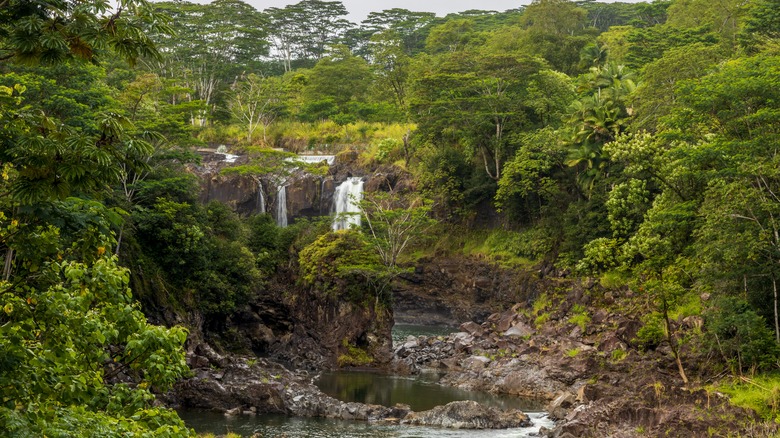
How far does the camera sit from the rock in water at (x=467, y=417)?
25297 millimetres

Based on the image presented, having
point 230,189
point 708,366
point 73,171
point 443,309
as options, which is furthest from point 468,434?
point 230,189

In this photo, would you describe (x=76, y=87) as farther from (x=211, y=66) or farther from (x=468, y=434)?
(x=211, y=66)

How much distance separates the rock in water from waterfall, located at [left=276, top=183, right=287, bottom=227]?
29369mm

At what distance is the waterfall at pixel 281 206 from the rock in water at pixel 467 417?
1156 inches

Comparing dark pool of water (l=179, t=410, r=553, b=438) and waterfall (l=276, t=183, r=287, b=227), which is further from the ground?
waterfall (l=276, t=183, r=287, b=227)

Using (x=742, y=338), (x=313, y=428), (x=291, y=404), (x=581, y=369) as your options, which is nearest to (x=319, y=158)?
(x=581, y=369)

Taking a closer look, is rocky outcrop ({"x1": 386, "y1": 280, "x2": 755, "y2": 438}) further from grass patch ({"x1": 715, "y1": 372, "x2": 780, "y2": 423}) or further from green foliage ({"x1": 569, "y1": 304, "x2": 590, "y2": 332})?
grass patch ({"x1": 715, "y1": 372, "x2": 780, "y2": 423})

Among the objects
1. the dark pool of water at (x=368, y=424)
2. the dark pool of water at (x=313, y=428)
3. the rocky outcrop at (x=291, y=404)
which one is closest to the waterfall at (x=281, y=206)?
the dark pool of water at (x=368, y=424)

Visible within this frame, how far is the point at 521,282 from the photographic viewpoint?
46.6 m

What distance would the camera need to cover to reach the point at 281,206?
179 feet

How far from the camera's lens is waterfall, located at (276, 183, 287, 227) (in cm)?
5394

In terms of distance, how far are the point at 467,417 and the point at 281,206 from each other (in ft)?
103

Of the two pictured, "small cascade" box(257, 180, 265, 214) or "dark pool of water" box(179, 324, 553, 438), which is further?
"small cascade" box(257, 180, 265, 214)

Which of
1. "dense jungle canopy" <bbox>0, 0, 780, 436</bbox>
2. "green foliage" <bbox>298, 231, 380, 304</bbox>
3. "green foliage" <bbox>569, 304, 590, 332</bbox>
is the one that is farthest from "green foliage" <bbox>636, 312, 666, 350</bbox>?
"green foliage" <bbox>298, 231, 380, 304</bbox>
